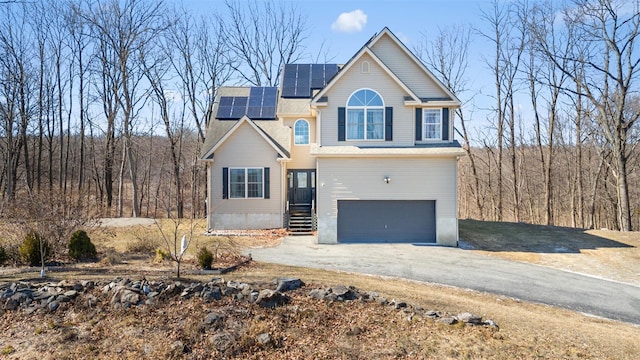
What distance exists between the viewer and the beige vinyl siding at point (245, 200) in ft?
65.6

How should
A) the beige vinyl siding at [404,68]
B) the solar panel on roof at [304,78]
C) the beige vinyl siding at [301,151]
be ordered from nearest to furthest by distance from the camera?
1. the beige vinyl siding at [404,68]
2. the beige vinyl siding at [301,151]
3. the solar panel on roof at [304,78]

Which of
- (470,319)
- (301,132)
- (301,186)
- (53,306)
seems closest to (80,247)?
(53,306)

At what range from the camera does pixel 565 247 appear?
16.9 metres

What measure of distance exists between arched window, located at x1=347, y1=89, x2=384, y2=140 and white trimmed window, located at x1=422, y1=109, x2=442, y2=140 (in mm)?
1974

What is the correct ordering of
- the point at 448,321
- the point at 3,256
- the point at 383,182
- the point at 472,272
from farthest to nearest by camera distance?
1. the point at 383,182
2. the point at 472,272
3. the point at 3,256
4. the point at 448,321

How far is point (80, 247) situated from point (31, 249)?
1.20 metres

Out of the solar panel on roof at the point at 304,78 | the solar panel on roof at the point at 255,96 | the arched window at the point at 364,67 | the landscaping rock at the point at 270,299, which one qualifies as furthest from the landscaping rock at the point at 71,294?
the solar panel on roof at the point at 255,96

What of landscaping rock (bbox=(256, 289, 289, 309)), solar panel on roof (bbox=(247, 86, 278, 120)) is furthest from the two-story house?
landscaping rock (bbox=(256, 289, 289, 309))

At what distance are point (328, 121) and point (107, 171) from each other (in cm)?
1993

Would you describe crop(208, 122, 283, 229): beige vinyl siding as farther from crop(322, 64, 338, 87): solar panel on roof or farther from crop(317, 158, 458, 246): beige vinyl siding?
crop(322, 64, 338, 87): solar panel on roof

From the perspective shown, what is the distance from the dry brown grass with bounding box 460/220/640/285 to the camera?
1420 centimetres

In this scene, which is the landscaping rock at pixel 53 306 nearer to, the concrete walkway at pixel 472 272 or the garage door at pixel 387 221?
the concrete walkway at pixel 472 272

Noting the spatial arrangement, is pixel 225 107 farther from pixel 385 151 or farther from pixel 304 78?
pixel 385 151

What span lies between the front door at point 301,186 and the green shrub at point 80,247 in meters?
10.9
